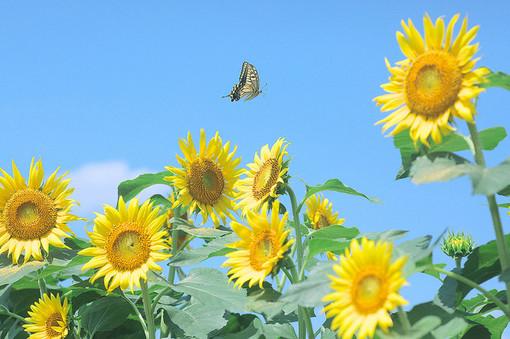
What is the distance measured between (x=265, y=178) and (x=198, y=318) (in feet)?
2.19

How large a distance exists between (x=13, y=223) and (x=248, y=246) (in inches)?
63.3

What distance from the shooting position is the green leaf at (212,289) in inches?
119

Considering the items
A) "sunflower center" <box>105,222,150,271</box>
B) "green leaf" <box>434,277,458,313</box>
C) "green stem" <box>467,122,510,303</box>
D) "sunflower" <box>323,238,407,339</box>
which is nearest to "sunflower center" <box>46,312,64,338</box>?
"sunflower center" <box>105,222,150,271</box>

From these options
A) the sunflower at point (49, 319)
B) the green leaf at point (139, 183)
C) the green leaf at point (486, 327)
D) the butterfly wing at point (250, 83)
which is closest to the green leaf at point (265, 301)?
the green leaf at point (486, 327)

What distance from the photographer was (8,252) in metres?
3.79

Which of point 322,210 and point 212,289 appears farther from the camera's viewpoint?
point 322,210

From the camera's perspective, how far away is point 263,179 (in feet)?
11.2

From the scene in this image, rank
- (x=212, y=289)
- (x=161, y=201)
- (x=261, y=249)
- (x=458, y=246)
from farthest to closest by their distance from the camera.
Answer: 1. (x=458, y=246)
2. (x=161, y=201)
3. (x=212, y=289)
4. (x=261, y=249)

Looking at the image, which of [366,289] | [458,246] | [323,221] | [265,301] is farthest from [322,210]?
[366,289]

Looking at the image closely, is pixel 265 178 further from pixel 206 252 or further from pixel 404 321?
pixel 404 321

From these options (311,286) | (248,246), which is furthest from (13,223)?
(311,286)

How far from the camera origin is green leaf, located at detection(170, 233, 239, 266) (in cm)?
300

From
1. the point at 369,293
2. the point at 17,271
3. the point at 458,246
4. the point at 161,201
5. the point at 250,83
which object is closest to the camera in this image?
the point at 369,293

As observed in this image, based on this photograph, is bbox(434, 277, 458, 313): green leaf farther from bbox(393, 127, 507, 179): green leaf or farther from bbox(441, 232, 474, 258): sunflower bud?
bbox(441, 232, 474, 258): sunflower bud
